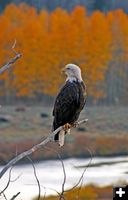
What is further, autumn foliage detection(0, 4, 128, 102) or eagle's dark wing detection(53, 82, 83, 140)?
autumn foliage detection(0, 4, 128, 102)

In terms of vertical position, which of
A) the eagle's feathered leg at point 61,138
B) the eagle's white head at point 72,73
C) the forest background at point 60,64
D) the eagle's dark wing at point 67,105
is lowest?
the eagle's feathered leg at point 61,138

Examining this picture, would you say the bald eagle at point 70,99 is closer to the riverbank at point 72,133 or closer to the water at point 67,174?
the water at point 67,174

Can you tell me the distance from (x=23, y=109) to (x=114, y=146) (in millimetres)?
14642

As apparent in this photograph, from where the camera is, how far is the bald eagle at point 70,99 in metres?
7.26

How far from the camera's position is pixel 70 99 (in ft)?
24.1

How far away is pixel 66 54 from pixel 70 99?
4273 cm

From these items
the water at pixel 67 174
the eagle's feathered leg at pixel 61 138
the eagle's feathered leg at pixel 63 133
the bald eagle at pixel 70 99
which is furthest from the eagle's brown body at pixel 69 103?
the water at pixel 67 174

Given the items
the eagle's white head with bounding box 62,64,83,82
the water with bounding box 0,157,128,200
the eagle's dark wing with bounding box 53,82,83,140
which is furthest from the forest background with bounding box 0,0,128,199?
the eagle's white head with bounding box 62,64,83,82

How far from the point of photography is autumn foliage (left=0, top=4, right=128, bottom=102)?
1960 inches

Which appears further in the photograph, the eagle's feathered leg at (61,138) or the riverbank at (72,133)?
the riverbank at (72,133)

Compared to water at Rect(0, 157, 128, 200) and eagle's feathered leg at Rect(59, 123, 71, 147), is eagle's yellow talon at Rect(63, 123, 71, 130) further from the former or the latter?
water at Rect(0, 157, 128, 200)

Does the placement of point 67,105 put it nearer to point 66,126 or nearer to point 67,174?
point 66,126

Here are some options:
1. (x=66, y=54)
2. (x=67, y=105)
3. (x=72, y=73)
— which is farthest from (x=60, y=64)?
(x=72, y=73)

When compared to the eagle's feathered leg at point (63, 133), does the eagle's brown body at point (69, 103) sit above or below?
above
